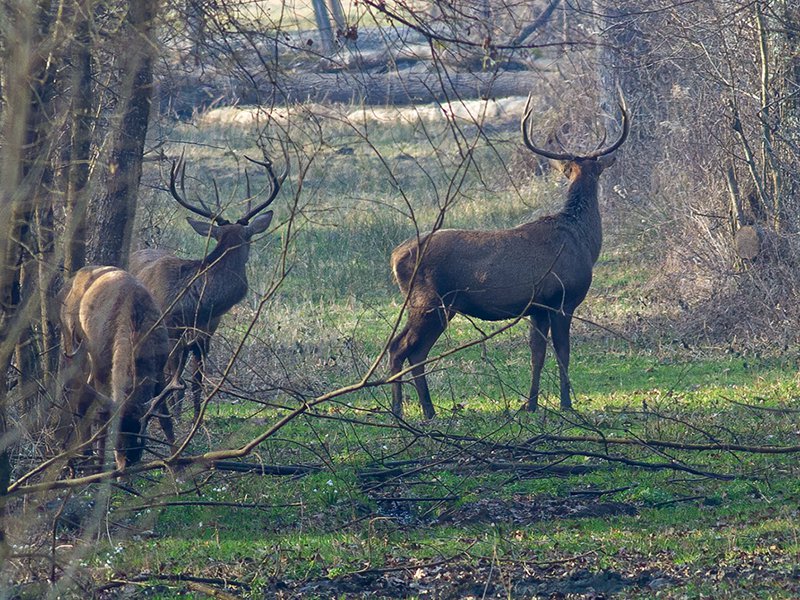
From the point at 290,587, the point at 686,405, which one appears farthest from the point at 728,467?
the point at 290,587

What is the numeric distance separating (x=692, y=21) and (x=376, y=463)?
792 cm

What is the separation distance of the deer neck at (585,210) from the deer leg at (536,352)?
865mm

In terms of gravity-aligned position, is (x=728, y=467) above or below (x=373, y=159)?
below

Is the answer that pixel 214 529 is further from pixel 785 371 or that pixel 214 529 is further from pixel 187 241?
pixel 187 241

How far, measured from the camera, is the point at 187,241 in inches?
752

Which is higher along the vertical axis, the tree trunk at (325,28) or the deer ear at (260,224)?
the tree trunk at (325,28)

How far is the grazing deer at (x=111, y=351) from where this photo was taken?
27.0 ft

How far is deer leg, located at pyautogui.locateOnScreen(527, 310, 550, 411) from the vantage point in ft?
36.2

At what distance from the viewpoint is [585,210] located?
1198cm

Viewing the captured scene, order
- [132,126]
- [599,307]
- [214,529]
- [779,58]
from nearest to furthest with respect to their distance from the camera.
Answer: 1. [214,529]
2. [132,126]
3. [779,58]
4. [599,307]

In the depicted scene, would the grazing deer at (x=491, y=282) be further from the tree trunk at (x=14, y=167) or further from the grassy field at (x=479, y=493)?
the tree trunk at (x=14, y=167)

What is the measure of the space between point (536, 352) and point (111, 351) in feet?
13.6

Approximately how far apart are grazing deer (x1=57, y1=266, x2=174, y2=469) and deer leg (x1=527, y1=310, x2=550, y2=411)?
358 centimetres

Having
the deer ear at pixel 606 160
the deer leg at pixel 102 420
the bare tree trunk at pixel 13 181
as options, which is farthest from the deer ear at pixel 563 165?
the bare tree trunk at pixel 13 181
